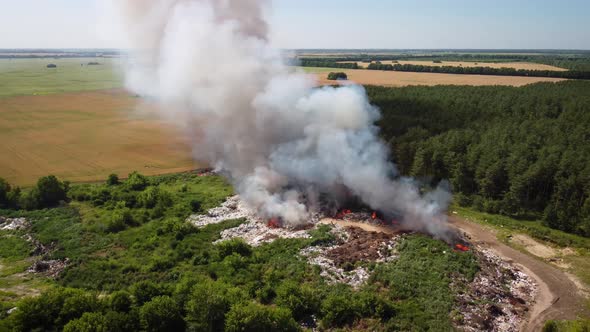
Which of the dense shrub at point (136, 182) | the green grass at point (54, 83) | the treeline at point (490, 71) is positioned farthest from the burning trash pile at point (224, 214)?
the treeline at point (490, 71)

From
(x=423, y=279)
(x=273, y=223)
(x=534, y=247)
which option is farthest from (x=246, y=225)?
(x=534, y=247)

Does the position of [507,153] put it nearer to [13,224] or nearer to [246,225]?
[246,225]

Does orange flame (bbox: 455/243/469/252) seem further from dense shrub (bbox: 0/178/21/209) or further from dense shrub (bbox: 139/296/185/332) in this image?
dense shrub (bbox: 0/178/21/209)

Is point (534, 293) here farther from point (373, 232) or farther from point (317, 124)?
point (317, 124)

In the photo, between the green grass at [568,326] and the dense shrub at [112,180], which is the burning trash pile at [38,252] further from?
the green grass at [568,326]

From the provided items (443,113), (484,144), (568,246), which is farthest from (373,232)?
(443,113)

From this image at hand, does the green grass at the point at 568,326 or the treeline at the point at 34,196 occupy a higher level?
the treeline at the point at 34,196

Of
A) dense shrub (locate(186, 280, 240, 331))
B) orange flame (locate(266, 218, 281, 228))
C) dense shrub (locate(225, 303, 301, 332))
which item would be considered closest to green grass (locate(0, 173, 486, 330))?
dense shrub (locate(186, 280, 240, 331))
